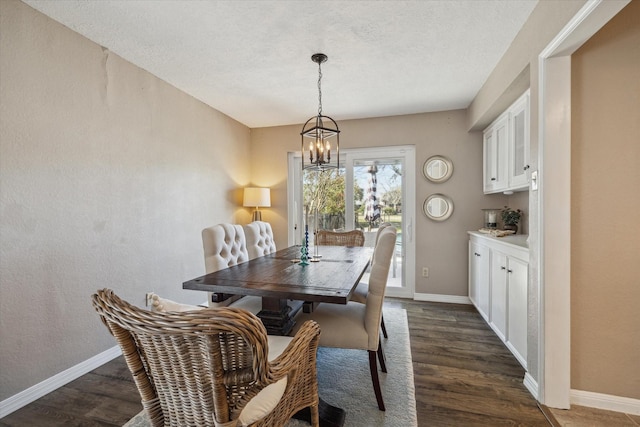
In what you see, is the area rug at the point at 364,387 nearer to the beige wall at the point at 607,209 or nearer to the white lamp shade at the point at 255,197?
the beige wall at the point at 607,209

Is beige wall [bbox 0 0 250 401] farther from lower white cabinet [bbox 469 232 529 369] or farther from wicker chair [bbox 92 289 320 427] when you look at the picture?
lower white cabinet [bbox 469 232 529 369]

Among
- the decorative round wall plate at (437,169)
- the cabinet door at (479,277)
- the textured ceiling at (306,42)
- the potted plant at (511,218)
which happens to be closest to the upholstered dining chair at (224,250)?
the textured ceiling at (306,42)

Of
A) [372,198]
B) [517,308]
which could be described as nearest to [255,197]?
[372,198]

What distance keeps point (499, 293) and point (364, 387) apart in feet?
4.93

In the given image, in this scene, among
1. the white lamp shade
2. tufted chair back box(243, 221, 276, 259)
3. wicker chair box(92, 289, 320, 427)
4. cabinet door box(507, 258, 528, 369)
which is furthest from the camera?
the white lamp shade

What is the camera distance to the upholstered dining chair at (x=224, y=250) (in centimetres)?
210

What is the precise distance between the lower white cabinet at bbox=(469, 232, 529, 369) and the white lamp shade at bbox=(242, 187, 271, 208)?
8.67 ft

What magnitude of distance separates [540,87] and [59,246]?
3.23 m

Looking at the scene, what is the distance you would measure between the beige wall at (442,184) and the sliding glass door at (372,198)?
0.39 feet

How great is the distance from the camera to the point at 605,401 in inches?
65.6

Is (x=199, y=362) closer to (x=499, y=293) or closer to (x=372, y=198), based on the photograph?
(x=499, y=293)

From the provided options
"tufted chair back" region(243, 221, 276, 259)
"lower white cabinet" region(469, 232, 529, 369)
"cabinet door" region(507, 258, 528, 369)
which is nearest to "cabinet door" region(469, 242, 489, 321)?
"lower white cabinet" region(469, 232, 529, 369)

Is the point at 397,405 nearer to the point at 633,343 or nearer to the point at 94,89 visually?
the point at 633,343

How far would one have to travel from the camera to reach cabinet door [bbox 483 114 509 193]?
2836 millimetres
